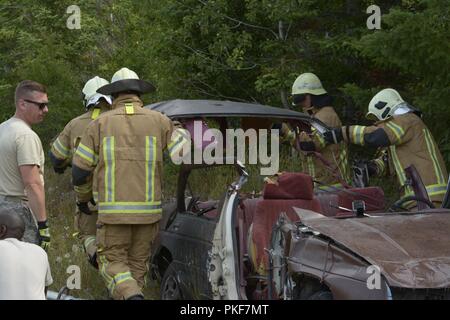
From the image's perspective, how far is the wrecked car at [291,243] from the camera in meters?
4.74

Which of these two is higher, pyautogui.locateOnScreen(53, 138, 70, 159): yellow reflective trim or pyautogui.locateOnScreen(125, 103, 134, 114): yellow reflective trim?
pyautogui.locateOnScreen(125, 103, 134, 114): yellow reflective trim

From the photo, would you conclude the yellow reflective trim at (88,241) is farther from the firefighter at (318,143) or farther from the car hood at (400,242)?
the car hood at (400,242)

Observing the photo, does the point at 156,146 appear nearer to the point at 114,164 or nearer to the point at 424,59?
the point at 114,164

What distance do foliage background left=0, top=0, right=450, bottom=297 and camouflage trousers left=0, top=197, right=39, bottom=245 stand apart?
3577 mm

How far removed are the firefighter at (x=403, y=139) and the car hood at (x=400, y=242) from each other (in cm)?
182

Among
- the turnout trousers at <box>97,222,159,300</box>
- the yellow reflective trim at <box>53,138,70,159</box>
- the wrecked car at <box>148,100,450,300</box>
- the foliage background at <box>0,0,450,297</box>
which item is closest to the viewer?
the wrecked car at <box>148,100,450,300</box>

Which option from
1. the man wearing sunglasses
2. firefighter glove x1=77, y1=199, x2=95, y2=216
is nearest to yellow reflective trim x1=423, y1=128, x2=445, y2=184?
firefighter glove x1=77, y1=199, x2=95, y2=216

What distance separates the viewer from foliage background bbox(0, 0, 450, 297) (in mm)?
7738

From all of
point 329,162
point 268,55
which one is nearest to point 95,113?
point 329,162

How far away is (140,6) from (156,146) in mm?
6939

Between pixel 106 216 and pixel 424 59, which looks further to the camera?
pixel 424 59

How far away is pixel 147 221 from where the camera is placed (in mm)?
6258

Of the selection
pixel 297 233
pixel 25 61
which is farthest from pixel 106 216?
pixel 25 61

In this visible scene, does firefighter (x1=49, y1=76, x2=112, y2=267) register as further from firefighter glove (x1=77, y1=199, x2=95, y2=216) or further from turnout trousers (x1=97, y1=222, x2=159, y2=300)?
turnout trousers (x1=97, y1=222, x2=159, y2=300)
